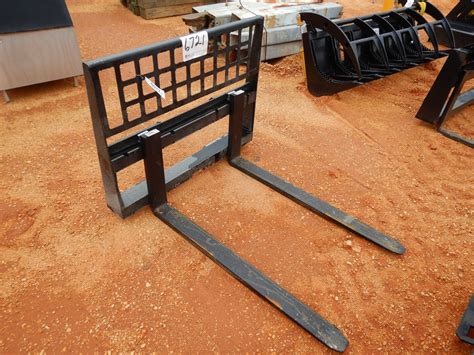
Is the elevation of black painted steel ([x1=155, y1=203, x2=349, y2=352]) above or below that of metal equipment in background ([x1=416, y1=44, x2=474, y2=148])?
below

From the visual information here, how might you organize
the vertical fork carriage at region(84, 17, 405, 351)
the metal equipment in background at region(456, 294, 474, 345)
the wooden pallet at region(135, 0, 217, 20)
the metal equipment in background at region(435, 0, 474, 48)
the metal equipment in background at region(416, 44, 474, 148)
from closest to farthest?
the metal equipment in background at region(456, 294, 474, 345) < the vertical fork carriage at region(84, 17, 405, 351) < the metal equipment in background at region(416, 44, 474, 148) < the metal equipment in background at region(435, 0, 474, 48) < the wooden pallet at region(135, 0, 217, 20)

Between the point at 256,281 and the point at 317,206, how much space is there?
34.4 inches

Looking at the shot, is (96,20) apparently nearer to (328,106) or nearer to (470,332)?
(328,106)

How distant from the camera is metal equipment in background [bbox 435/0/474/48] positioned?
5576 mm

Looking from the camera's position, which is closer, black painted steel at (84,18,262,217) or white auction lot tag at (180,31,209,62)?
black painted steel at (84,18,262,217)

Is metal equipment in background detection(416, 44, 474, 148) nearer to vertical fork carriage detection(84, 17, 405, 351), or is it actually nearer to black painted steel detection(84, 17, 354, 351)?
vertical fork carriage detection(84, 17, 405, 351)

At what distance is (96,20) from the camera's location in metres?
6.95

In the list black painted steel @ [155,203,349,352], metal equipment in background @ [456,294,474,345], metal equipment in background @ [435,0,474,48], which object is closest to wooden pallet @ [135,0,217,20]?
metal equipment in background @ [435,0,474,48]

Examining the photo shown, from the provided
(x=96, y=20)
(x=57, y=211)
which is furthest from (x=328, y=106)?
(x=96, y=20)

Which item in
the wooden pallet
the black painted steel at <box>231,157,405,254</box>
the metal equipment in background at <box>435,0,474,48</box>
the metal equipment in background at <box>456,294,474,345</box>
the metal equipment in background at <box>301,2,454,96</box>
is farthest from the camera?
the wooden pallet

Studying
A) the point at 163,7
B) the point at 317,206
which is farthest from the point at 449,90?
the point at 163,7

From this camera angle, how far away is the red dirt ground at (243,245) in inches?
75.0

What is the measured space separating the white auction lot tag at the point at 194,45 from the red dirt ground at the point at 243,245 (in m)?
1.07

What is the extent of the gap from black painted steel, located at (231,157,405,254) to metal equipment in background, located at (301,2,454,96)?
1737mm
